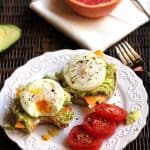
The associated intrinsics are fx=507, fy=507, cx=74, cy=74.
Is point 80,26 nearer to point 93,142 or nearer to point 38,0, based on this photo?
point 38,0

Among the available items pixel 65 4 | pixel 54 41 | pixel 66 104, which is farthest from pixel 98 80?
pixel 65 4

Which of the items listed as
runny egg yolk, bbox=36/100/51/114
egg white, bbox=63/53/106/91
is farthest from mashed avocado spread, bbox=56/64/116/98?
runny egg yolk, bbox=36/100/51/114

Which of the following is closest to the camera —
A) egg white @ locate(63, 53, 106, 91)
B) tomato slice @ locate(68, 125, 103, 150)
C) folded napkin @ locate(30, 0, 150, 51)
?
tomato slice @ locate(68, 125, 103, 150)

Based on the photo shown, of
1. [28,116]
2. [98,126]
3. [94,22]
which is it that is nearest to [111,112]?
[98,126]

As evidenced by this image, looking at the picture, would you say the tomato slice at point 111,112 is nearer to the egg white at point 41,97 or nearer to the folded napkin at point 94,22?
the egg white at point 41,97

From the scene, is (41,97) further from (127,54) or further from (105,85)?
(127,54)

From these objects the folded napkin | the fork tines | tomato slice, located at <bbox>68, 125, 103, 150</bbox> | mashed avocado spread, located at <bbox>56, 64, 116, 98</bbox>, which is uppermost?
the folded napkin

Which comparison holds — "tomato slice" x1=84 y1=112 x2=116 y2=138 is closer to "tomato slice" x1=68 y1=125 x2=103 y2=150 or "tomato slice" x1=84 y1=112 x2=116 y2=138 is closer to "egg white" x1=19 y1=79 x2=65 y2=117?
"tomato slice" x1=68 y1=125 x2=103 y2=150

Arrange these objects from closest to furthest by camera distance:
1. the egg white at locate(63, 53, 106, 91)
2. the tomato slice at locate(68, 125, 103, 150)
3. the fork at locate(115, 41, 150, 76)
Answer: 1. the tomato slice at locate(68, 125, 103, 150)
2. the egg white at locate(63, 53, 106, 91)
3. the fork at locate(115, 41, 150, 76)
